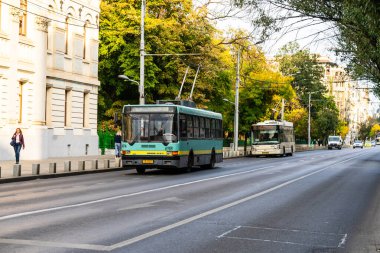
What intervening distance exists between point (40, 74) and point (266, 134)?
2410 cm

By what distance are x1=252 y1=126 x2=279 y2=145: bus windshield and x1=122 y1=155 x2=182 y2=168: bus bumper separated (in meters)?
29.0

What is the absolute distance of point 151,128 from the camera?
26.2 m

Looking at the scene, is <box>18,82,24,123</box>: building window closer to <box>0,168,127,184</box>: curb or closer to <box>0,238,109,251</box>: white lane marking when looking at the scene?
<box>0,168,127,184</box>: curb

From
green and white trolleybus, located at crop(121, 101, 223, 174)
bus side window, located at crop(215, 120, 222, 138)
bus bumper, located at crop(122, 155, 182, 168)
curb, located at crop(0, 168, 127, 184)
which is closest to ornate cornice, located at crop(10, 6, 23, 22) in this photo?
curb, located at crop(0, 168, 127, 184)

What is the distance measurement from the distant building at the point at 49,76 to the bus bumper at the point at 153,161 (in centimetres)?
952

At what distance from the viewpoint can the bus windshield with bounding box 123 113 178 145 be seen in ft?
85.4

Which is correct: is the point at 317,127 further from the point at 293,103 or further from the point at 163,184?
the point at 163,184

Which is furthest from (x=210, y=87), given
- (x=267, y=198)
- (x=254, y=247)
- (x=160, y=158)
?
(x=254, y=247)

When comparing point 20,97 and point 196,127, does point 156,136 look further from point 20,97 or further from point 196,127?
point 20,97

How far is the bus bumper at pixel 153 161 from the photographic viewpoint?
2581 cm

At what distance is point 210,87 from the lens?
51.5m

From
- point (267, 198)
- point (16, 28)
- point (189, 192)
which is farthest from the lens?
point (16, 28)

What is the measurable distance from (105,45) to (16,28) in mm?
14804

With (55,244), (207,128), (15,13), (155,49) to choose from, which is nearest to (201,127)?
(207,128)
